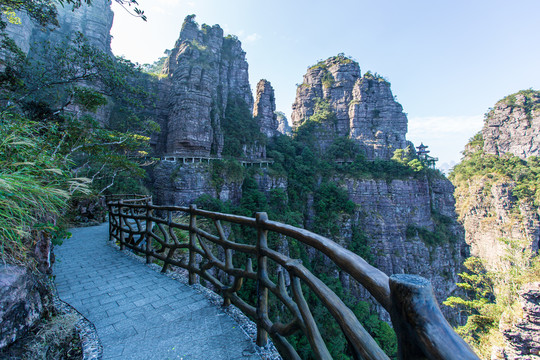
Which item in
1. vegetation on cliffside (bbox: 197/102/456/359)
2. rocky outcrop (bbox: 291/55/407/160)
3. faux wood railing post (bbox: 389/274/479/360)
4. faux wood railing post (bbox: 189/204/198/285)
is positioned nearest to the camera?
faux wood railing post (bbox: 389/274/479/360)

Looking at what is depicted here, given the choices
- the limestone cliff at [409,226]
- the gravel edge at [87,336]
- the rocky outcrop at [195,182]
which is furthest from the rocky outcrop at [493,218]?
the gravel edge at [87,336]

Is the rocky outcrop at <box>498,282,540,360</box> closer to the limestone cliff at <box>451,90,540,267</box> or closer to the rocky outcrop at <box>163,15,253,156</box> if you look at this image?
the rocky outcrop at <box>163,15,253,156</box>

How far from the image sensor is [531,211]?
26.0 m

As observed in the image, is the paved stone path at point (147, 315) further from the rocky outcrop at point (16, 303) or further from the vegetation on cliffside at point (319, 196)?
the vegetation on cliffside at point (319, 196)

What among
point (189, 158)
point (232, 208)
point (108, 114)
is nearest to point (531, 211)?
point (232, 208)

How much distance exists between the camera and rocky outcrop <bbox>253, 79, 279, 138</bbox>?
29.0 m

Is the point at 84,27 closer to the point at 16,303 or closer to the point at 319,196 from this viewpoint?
the point at 319,196

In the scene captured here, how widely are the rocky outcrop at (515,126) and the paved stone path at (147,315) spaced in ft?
150

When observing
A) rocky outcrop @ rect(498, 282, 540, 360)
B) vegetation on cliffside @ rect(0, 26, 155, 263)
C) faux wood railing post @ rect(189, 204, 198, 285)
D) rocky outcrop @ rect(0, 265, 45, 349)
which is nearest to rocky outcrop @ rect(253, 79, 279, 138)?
vegetation on cliffside @ rect(0, 26, 155, 263)

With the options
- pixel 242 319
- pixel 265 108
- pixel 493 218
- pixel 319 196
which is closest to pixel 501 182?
pixel 493 218

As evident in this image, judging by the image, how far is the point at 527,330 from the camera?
6.04m

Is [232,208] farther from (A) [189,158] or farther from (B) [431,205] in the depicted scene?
(B) [431,205]

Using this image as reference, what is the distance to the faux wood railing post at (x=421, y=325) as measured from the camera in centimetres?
57

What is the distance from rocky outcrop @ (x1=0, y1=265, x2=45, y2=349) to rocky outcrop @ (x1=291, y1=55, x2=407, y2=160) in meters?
31.5
